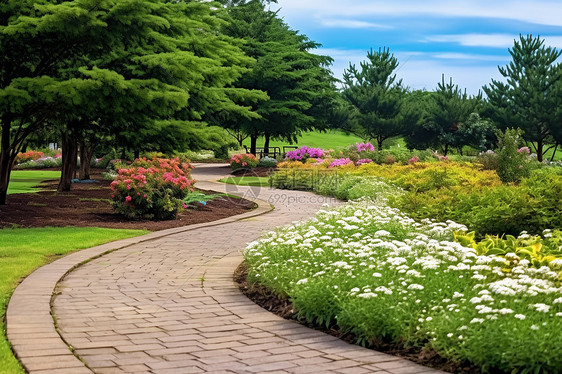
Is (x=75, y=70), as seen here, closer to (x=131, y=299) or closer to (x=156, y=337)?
(x=131, y=299)

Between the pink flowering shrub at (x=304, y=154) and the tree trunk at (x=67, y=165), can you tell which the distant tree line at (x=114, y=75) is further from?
the pink flowering shrub at (x=304, y=154)

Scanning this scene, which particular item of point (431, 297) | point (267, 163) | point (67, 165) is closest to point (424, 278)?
point (431, 297)

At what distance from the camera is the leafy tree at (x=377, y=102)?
47938 millimetres

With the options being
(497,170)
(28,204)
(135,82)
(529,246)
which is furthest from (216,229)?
(497,170)

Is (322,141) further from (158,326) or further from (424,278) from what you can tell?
(158,326)

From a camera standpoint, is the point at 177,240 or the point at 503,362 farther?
the point at 177,240

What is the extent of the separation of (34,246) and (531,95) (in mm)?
42016

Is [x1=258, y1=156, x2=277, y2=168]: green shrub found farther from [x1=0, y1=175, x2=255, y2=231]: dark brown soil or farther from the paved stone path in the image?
the paved stone path

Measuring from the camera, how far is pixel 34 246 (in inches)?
346

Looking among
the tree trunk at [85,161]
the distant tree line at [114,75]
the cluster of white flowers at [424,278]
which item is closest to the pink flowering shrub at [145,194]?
the distant tree line at [114,75]

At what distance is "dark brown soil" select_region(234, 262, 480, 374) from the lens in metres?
4.01

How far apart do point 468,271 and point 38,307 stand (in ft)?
12.6

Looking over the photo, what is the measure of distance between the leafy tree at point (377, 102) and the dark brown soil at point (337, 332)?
1543 inches

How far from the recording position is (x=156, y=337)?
4656 mm
